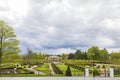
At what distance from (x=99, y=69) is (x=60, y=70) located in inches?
281

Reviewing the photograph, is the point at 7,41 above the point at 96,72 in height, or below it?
above

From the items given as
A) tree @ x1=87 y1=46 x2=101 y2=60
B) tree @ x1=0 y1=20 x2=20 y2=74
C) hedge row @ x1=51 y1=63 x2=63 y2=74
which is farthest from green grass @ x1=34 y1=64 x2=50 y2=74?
tree @ x1=87 y1=46 x2=101 y2=60

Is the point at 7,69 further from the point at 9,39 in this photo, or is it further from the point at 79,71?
the point at 79,71

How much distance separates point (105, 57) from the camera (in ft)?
216

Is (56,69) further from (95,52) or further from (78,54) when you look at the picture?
(78,54)

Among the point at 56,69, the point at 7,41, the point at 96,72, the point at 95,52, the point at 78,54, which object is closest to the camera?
the point at 7,41

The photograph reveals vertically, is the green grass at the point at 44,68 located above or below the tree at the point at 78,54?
below

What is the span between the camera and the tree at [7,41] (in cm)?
4397

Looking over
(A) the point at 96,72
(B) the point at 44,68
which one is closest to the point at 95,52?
(A) the point at 96,72

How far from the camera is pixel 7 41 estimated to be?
44500 mm

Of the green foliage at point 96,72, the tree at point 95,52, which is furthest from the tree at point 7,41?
the tree at point 95,52

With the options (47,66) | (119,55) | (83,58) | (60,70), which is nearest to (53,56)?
(47,66)

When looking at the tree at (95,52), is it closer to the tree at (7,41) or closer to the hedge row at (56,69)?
the hedge row at (56,69)

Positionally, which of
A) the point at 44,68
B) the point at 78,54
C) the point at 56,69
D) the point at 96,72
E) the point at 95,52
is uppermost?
the point at 95,52
